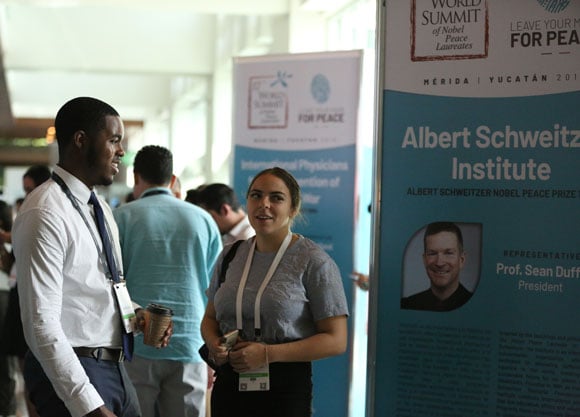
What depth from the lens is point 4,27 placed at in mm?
12586

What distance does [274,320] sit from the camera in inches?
114

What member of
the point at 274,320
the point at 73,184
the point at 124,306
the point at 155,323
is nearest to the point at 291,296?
the point at 274,320

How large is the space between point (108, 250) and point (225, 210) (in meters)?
2.76

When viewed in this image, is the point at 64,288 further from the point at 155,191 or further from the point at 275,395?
the point at 155,191

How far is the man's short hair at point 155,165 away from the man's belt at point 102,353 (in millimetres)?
1760

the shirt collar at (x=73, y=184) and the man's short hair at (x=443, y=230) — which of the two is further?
the man's short hair at (x=443, y=230)

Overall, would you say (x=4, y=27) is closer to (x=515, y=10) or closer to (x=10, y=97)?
(x=10, y=97)

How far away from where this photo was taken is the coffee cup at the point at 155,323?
267 cm

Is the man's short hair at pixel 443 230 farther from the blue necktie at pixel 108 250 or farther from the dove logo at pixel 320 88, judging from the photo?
the dove logo at pixel 320 88

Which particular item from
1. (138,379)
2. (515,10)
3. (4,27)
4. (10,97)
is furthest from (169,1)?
(10,97)

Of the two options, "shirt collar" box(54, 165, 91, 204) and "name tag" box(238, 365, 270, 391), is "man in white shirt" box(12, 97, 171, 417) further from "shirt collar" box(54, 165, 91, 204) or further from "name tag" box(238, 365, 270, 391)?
"name tag" box(238, 365, 270, 391)

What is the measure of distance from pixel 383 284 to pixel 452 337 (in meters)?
0.33

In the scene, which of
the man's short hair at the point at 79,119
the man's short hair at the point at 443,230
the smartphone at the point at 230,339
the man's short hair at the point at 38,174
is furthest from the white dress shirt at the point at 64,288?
the man's short hair at the point at 38,174

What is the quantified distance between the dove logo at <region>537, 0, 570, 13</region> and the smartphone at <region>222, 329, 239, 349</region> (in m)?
1.54
